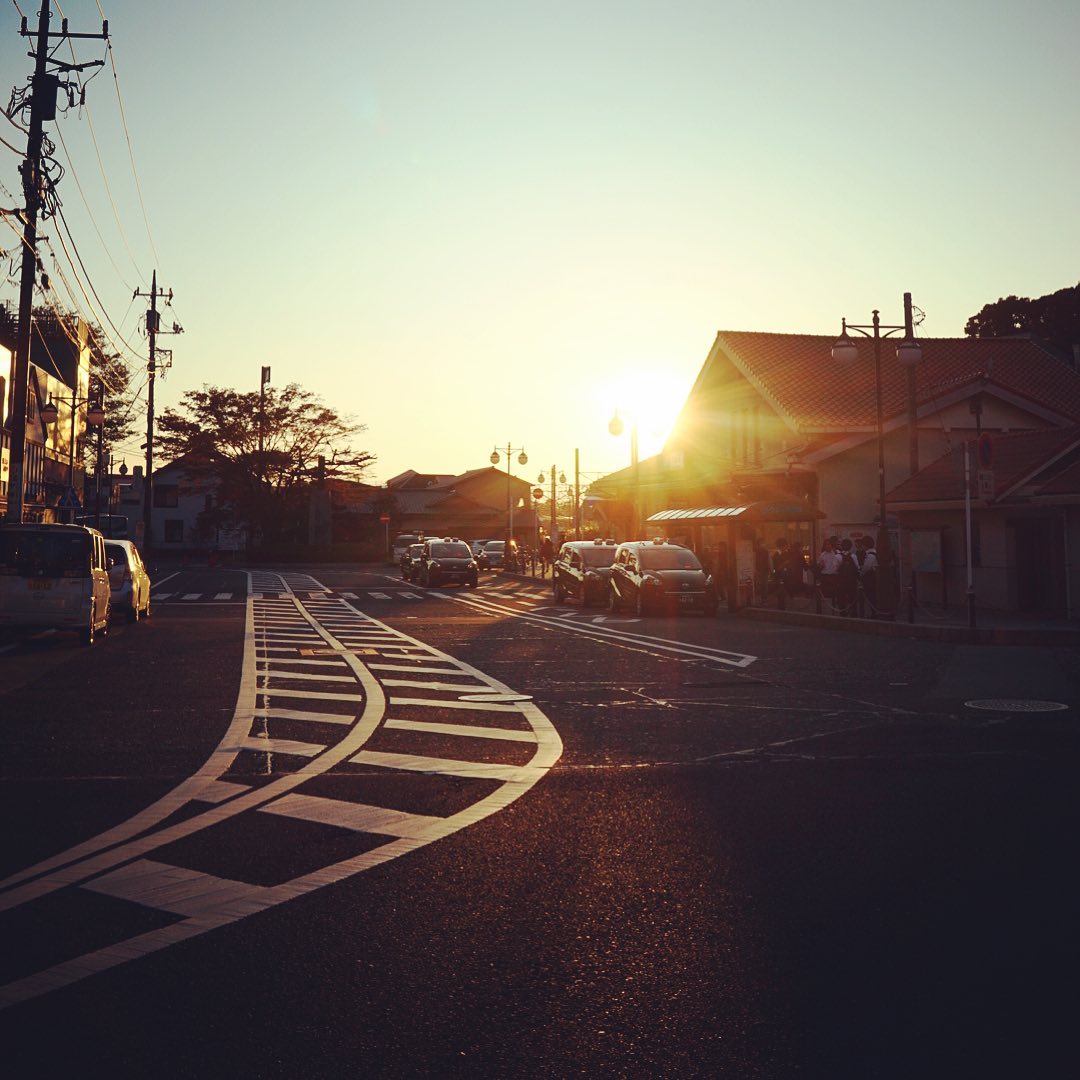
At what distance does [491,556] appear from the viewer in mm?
67375

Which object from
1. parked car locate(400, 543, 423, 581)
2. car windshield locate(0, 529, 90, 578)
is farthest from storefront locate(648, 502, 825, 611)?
car windshield locate(0, 529, 90, 578)

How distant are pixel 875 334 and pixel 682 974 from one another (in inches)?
1016

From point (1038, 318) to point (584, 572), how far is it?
37.7 metres

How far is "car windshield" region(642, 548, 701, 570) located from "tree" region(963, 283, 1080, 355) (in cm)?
3230

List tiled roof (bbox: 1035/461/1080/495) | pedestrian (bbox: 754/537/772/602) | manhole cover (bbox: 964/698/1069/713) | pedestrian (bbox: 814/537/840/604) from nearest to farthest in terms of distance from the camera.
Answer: manhole cover (bbox: 964/698/1069/713), tiled roof (bbox: 1035/461/1080/495), pedestrian (bbox: 814/537/840/604), pedestrian (bbox: 754/537/772/602)

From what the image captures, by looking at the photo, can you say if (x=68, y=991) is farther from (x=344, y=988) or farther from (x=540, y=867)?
(x=540, y=867)

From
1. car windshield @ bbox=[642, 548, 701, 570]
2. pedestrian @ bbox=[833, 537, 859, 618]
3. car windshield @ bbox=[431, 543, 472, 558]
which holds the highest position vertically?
car windshield @ bbox=[431, 543, 472, 558]

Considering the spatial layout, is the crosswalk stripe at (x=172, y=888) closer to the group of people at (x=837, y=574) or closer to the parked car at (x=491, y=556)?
the group of people at (x=837, y=574)

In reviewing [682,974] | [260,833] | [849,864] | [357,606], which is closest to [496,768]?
[260,833]

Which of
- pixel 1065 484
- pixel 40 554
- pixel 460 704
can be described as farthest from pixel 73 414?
pixel 460 704

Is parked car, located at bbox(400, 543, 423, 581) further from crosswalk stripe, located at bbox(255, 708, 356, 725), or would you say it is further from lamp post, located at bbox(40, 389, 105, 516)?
crosswalk stripe, located at bbox(255, 708, 356, 725)

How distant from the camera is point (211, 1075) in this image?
128 inches

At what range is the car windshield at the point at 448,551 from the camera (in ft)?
153

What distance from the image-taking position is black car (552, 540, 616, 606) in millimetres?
31953
